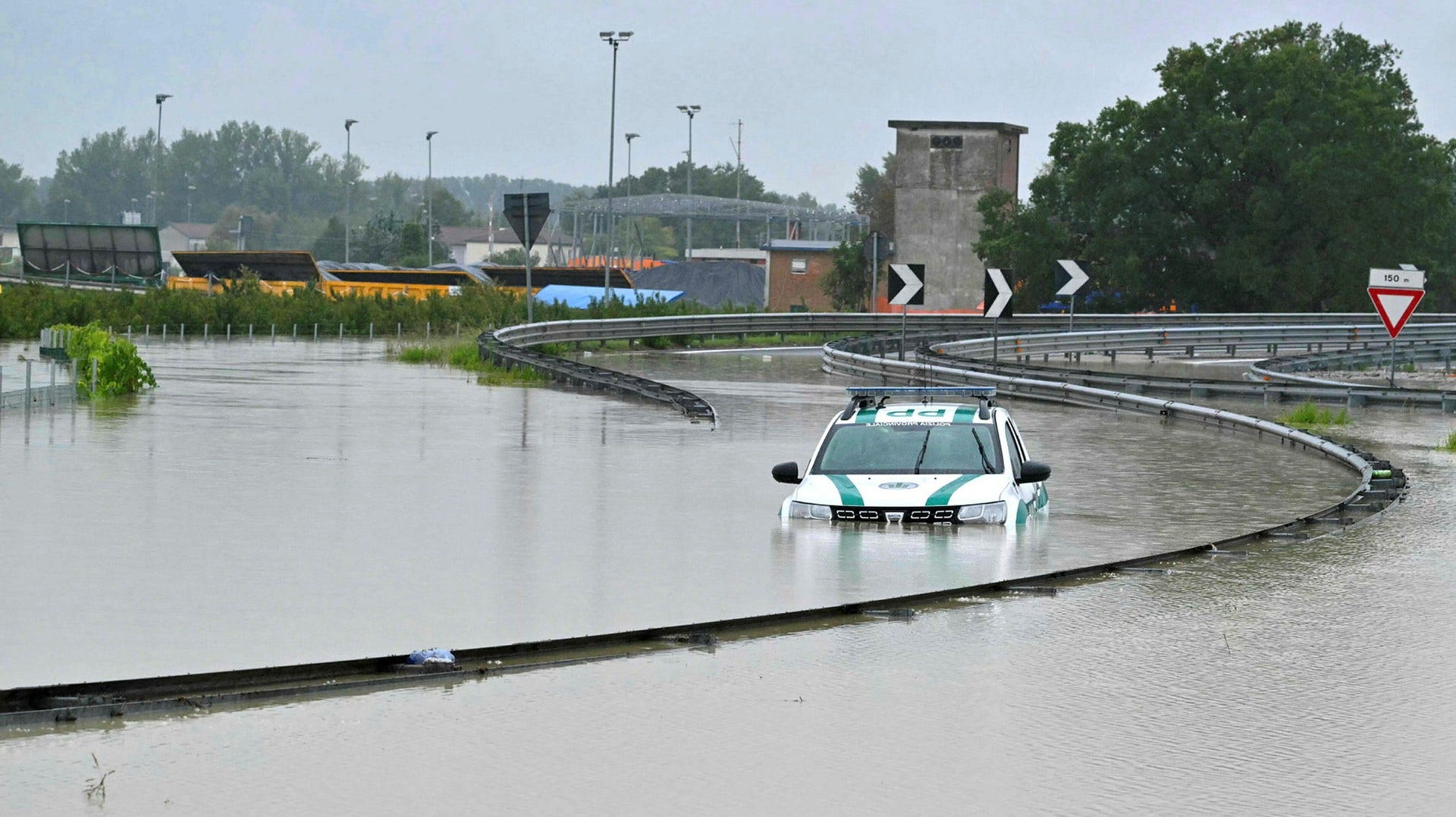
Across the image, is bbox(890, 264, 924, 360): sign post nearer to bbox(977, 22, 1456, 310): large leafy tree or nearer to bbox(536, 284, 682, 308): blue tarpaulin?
bbox(536, 284, 682, 308): blue tarpaulin

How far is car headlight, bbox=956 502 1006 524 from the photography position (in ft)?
53.6

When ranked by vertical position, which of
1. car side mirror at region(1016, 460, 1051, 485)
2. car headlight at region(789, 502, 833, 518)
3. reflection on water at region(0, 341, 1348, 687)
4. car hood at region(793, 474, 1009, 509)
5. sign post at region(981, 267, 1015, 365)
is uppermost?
sign post at region(981, 267, 1015, 365)

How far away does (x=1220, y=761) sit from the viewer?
8.05 m

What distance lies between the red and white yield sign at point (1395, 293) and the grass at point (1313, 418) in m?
2.82

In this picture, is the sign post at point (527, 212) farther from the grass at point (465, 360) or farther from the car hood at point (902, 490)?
the car hood at point (902, 490)

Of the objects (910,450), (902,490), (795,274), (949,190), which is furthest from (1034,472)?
(795,274)

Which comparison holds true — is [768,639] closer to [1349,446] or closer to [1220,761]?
[1220,761]

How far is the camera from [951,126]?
100250 millimetres

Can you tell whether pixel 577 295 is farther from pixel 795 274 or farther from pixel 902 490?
pixel 902 490

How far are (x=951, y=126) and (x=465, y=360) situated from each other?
2261 inches

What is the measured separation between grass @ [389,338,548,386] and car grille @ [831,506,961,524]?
76.8ft

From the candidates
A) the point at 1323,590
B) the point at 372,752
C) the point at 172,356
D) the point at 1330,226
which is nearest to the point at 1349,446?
the point at 1323,590

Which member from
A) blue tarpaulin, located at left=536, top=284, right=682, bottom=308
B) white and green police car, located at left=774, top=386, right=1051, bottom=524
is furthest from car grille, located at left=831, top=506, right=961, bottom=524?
blue tarpaulin, located at left=536, top=284, right=682, bottom=308

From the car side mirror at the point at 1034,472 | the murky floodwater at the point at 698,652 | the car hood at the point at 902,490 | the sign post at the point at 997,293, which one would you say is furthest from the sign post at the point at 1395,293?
the car hood at the point at 902,490
